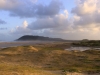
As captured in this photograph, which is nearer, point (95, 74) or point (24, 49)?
point (95, 74)

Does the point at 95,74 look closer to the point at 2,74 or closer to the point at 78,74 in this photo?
the point at 78,74

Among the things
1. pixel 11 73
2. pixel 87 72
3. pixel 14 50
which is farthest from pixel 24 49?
pixel 11 73

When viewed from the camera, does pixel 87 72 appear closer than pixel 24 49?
Yes

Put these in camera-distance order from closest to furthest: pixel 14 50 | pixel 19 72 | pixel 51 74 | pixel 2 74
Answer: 1. pixel 2 74
2. pixel 19 72
3. pixel 51 74
4. pixel 14 50

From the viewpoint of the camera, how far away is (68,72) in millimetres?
25531

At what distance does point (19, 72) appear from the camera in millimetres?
21969

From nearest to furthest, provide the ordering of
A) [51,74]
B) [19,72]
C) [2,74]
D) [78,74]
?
1. [2,74]
2. [19,72]
3. [51,74]
4. [78,74]

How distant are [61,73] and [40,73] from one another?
2.82m

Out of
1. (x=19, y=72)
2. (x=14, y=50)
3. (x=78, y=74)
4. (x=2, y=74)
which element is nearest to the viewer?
(x=2, y=74)

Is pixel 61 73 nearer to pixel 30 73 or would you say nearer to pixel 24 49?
pixel 30 73

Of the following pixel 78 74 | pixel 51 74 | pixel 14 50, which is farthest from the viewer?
pixel 14 50

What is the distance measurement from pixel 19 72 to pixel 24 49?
32899mm

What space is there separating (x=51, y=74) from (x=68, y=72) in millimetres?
2735

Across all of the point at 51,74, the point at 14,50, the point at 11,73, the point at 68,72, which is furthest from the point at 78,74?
the point at 14,50
